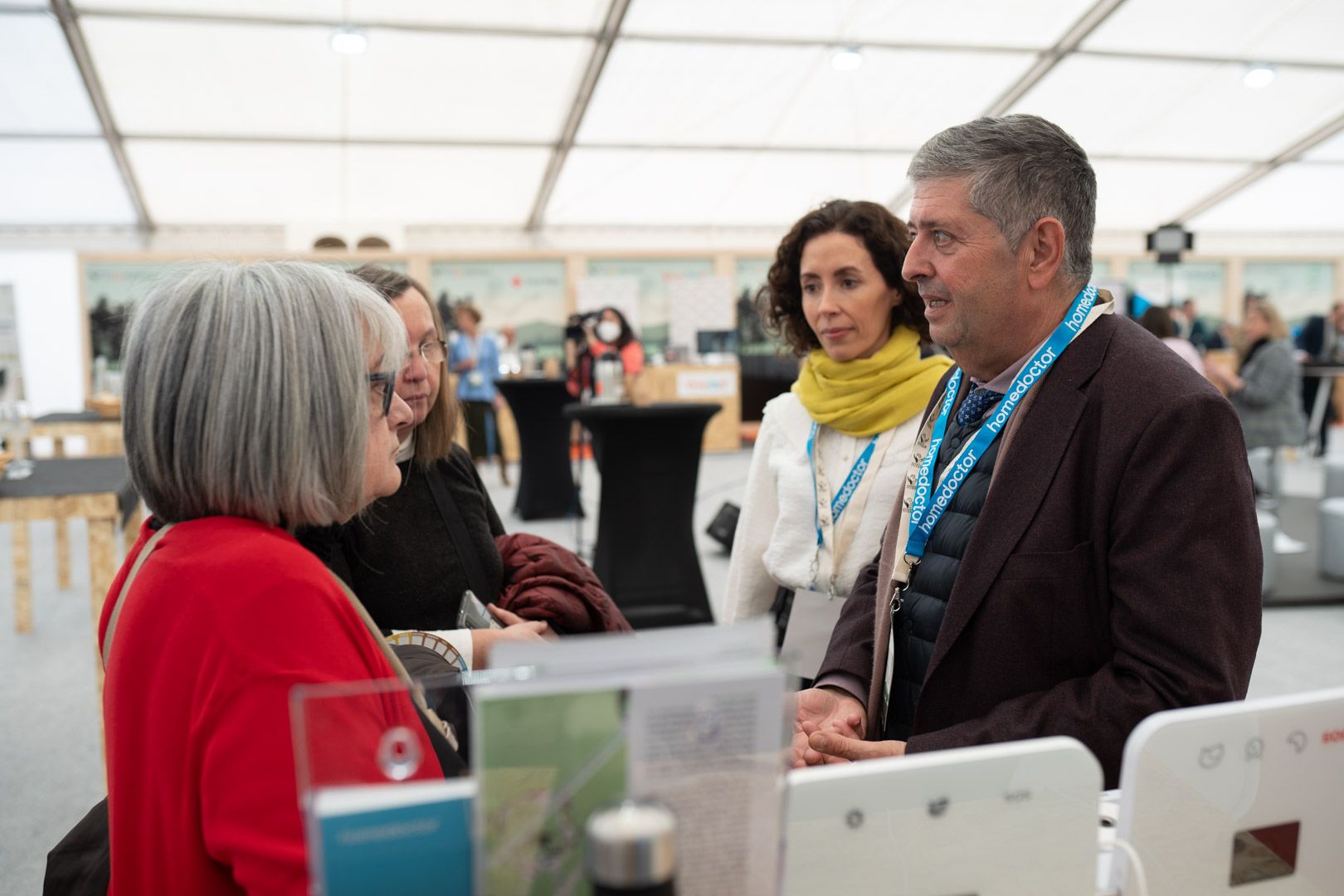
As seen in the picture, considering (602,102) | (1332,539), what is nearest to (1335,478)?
(1332,539)

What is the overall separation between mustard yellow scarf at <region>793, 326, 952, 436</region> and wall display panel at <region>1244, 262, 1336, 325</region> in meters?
14.9

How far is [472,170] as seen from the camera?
12.2 metres

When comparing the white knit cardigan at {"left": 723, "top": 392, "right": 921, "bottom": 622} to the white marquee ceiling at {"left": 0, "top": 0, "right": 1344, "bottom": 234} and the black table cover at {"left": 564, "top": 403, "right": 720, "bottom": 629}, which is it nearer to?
the black table cover at {"left": 564, "top": 403, "right": 720, "bottom": 629}

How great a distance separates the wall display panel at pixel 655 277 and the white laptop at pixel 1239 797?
1218 centimetres

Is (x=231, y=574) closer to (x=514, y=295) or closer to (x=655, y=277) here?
(x=514, y=295)

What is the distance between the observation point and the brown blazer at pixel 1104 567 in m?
1.24

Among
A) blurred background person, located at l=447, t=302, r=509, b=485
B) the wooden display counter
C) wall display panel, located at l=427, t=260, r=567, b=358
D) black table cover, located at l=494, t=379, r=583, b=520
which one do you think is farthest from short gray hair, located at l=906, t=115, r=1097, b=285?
wall display panel, located at l=427, t=260, r=567, b=358

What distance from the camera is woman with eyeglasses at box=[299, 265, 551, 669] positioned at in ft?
6.24

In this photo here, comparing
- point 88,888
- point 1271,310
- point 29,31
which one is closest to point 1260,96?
point 1271,310

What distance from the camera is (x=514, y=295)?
1264 cm

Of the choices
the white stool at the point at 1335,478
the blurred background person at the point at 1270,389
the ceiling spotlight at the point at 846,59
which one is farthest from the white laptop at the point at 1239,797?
the ceiling spotlight at the point at 846,59

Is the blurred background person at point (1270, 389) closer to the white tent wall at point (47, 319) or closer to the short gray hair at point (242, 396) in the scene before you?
the short gray hair at point (242, 396)

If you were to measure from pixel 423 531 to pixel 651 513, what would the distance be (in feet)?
9.12

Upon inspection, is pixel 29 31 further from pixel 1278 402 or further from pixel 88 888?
pixel 1278 402
